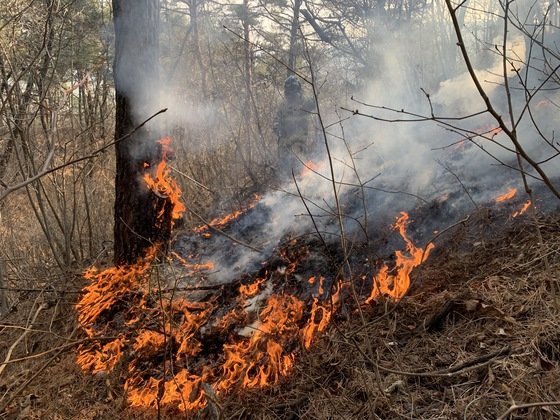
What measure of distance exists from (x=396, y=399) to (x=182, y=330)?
223 centimetres

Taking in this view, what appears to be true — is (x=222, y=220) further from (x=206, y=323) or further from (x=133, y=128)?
(x=206, y=323)

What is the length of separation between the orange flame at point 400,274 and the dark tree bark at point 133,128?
265 centimetres

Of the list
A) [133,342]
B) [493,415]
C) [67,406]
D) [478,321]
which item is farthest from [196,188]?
[493,415]

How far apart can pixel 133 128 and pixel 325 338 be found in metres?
3.13

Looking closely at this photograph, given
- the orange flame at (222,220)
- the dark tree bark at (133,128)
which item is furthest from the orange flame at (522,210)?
the dark tree bark at (133,128)

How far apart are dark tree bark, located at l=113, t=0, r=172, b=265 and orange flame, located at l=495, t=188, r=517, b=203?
3892 millimetres

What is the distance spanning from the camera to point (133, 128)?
4.75m

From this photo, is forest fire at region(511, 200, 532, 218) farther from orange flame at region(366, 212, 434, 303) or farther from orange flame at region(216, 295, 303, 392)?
orange flame at region(216, 295, 303, 392)

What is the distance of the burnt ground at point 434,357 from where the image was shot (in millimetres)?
2582

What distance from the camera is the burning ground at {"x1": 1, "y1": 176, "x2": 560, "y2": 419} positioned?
2.72 metres

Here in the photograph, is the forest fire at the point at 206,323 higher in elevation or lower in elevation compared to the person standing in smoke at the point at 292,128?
lower

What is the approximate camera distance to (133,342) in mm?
4141

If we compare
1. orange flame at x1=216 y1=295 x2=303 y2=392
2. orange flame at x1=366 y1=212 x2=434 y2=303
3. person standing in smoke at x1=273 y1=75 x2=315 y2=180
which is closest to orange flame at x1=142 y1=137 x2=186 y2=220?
orange flame at x1=216 y1=295 x2=303 y2=392

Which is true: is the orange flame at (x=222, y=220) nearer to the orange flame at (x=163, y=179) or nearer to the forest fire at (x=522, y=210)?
the orange flame at (x=163, y=179)
